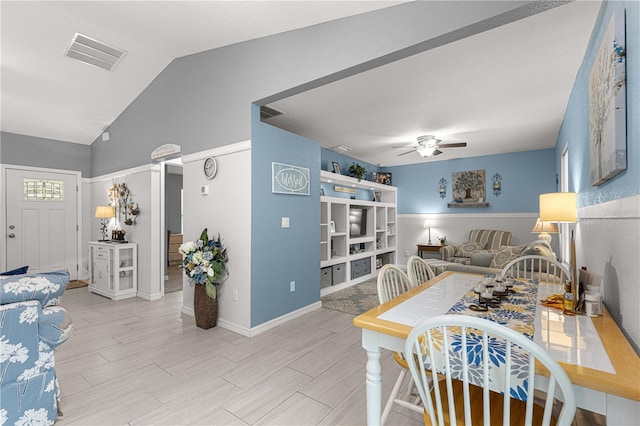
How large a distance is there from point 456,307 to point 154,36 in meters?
3.92

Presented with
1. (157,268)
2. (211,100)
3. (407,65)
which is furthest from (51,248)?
(407,65)

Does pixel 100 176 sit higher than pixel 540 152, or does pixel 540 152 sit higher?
pixel 540 152

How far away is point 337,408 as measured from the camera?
6.59ft

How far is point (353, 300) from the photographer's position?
454 cm

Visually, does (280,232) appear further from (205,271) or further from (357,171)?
(357,171)

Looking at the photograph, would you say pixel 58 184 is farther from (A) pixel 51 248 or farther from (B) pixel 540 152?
(B) pixel 540 152

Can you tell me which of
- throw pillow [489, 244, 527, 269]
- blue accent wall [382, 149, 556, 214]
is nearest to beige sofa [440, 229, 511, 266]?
blue accent wall [382, 149, 556, 214]

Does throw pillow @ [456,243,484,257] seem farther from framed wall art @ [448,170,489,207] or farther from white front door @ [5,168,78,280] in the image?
white front door @ [5,168,78,280]

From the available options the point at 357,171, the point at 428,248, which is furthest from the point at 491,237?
the point at 357,171

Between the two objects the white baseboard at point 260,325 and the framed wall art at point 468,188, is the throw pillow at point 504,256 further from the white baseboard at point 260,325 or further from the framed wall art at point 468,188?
the framed wall art at point 468,188

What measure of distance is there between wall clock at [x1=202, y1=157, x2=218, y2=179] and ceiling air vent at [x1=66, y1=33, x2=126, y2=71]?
168cm

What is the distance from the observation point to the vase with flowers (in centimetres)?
328

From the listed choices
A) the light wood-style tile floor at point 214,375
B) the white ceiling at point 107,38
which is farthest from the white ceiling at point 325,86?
the light wood-style tile floor at point 214,375

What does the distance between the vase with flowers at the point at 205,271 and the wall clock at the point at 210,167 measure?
2.14ft
